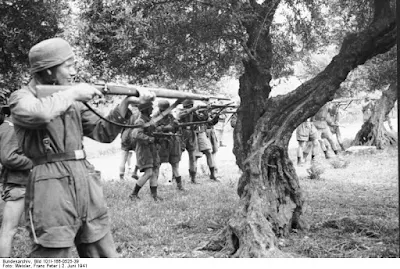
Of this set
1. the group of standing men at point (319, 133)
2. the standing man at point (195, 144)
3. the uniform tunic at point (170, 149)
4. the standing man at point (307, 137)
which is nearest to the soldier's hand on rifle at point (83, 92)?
the uniform tunic at point (170, 149)

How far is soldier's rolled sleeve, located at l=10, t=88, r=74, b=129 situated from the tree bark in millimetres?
12421

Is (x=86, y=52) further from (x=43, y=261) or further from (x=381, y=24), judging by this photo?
(x=43, y=261)

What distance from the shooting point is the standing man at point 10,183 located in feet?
12.9

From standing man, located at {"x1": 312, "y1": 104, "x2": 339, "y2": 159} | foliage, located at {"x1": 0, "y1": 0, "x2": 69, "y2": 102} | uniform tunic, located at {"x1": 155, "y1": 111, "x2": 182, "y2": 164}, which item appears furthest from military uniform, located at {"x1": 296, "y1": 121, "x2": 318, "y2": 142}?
foliage, located at {"x1": 0, "y1": 0, "x2": 69, "y2": 102}

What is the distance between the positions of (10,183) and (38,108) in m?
1.85

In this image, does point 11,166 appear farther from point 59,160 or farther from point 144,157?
point 144,157

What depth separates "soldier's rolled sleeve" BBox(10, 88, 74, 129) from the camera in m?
2.50

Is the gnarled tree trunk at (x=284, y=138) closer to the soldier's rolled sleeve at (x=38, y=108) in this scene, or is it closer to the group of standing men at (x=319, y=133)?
the soldier's rolled sleeve at (x=38, y=108)

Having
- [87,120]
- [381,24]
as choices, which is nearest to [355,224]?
[381,24]

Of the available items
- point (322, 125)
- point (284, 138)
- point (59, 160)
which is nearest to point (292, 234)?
point (284, 138)

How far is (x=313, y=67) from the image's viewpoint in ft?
26.6

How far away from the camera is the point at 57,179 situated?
266cm

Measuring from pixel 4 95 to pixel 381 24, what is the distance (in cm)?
425

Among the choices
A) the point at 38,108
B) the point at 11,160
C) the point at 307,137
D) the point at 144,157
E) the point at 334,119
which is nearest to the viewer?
the point at 38,108
